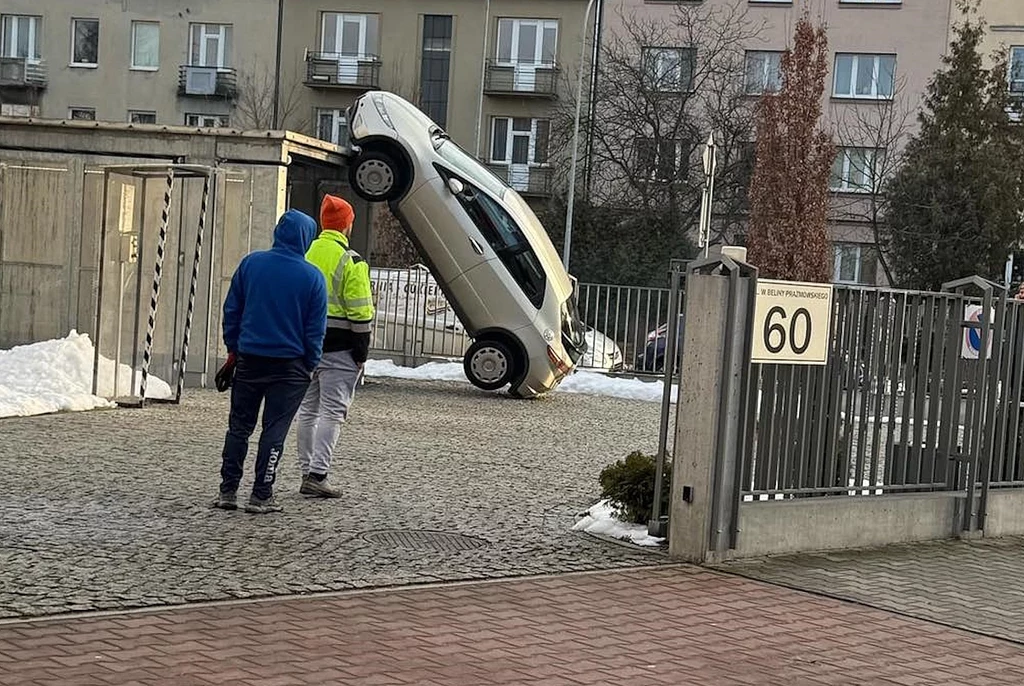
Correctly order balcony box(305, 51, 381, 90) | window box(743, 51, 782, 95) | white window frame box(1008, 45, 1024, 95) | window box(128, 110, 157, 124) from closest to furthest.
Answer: white window frame box(1008, 45, 1024, 95) → window box(743, 51, 782, 95) → balcony box(305, 51, 381, 90) → window box(128, 110, 157, 124)

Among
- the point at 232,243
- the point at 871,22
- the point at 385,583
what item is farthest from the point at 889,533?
the point at 871,22

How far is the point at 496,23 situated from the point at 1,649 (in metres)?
46.5

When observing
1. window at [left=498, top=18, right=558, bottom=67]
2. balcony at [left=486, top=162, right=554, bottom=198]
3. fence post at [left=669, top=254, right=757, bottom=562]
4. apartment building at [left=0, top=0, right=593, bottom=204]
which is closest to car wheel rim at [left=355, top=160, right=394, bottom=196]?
fence post at [left=669, top=254, right=757, bottom=562]

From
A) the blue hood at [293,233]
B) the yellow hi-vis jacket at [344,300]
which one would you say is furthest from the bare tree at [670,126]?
the blue hood at [293,233]

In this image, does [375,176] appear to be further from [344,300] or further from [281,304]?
[281,304]

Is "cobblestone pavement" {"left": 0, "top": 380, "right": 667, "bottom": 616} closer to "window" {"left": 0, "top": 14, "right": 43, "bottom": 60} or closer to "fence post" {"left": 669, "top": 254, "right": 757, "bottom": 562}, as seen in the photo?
"fence post" {"left": 669, "top": 254, "right": 757, "bottom": 562}

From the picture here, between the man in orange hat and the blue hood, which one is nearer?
the blue hood

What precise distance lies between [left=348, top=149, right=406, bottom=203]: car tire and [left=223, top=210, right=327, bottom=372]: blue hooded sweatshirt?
31.0 feet

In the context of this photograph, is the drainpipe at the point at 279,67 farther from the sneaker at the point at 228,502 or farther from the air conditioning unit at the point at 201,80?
the sneaker at the point at 228,502

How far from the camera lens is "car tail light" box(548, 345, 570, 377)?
19234mm

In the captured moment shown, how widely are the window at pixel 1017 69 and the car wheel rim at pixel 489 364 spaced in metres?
26.8

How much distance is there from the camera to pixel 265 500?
889cm

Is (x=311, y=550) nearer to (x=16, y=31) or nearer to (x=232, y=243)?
(x=232, y=243)

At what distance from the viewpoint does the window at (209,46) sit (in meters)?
51.4
